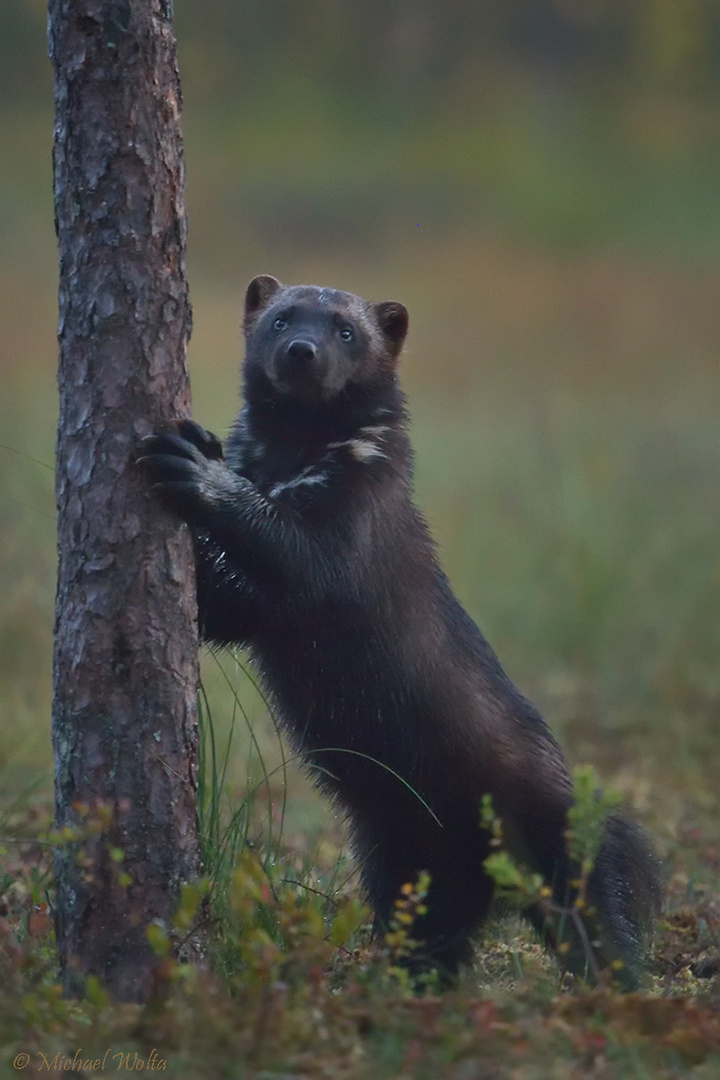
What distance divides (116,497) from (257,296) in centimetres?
224

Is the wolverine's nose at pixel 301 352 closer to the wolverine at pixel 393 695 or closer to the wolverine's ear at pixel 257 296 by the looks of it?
the wolverine at pixel 393 695

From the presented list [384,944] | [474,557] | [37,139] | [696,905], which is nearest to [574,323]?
[474,557]

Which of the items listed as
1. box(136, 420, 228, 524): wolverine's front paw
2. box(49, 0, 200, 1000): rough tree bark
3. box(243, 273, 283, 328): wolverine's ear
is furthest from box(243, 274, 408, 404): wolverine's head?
box(49, 0, 200, 1000): rough tree bark

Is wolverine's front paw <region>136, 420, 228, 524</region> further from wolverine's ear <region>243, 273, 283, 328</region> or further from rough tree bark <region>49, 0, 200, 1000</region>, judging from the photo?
wolverine's ear <region>243, 273, 283, 328</region>

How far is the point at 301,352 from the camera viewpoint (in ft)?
15.0

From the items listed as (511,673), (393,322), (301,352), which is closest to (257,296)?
(393,322)

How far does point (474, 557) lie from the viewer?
11.6 m

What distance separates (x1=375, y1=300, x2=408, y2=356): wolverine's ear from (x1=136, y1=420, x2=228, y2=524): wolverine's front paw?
1.84 m

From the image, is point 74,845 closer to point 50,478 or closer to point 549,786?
point 549,786

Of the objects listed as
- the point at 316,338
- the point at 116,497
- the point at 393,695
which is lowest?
the point at 393,695

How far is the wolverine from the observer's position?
13.2 feet

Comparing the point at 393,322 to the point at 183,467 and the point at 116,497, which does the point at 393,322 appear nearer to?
the point at 183,467

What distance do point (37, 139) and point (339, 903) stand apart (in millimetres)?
12104

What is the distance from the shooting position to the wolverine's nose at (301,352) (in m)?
4.58
